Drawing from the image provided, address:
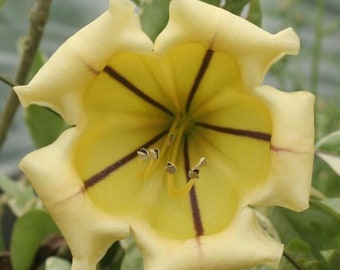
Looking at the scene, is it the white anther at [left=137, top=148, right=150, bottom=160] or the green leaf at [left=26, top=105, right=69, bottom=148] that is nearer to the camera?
the white anther at [left=137, top=148, right=150, bottom=160]

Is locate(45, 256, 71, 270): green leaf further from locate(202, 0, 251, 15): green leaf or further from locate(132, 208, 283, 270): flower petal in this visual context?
locate(202, 0, 251, 15): green leaf

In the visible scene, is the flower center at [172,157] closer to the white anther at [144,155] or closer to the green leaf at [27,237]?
the white anther at [144,155]

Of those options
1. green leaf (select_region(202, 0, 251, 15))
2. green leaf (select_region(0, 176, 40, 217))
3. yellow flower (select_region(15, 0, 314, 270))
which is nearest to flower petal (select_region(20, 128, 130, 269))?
yellow flower (select_region(15, 0, 314, 270))

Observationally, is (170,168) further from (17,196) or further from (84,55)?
(17,196)

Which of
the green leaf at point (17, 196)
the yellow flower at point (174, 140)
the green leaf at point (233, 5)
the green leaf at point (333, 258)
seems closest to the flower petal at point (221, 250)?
the yellow flower at point (174, 140)

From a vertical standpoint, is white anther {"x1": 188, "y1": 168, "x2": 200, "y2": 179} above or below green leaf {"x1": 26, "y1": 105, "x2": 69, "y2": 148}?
above

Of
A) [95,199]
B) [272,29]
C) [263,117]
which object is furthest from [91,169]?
[272,29]
